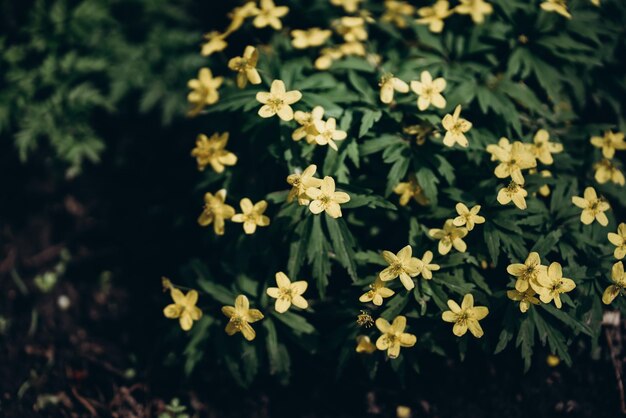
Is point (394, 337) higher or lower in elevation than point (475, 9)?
lower

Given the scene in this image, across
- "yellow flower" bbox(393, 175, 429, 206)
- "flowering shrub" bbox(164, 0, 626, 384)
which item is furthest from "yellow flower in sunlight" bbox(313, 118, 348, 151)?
"yellow flower" bbox(393, 175, 429, 206)

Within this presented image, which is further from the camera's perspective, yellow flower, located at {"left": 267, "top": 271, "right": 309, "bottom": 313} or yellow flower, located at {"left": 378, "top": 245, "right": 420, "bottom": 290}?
yellow flower, located at {"left": 267, "top": 271, "right": 309, "bottom": 313}

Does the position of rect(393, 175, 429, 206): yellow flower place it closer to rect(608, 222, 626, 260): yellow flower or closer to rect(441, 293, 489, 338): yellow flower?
rect(441, 293, 489, 338): yellow flower

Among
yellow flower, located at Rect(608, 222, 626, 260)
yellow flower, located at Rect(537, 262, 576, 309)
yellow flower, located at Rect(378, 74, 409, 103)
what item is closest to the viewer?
yellow flower, located at Rect(537, 262, 576, 309)

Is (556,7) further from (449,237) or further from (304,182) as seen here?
(304,182)

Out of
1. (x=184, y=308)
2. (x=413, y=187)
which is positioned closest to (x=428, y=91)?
(x=413, y=187)

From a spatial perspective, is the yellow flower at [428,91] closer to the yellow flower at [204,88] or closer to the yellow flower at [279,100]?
the yellow flower at [279,100]

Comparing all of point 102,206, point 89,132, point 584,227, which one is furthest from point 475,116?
point 102,206
